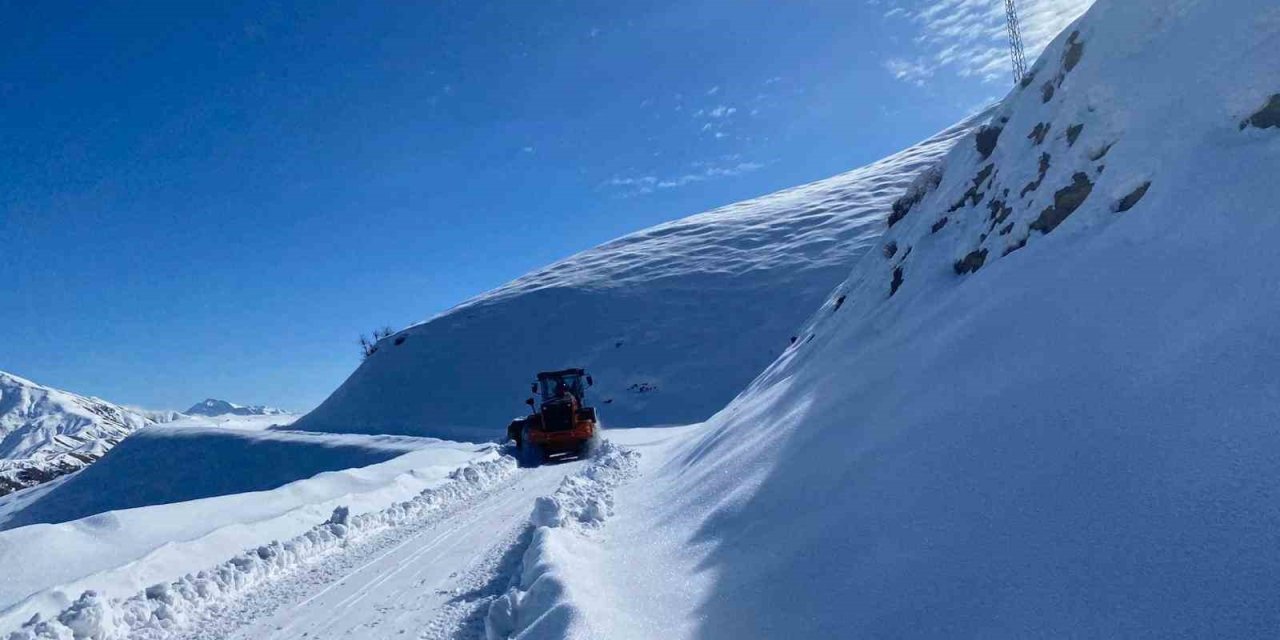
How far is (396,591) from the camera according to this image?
20.9 ft

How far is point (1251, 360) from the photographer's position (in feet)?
10.5

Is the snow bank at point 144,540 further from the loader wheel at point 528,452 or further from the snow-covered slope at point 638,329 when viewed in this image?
the snow-covered slope at point 638,329

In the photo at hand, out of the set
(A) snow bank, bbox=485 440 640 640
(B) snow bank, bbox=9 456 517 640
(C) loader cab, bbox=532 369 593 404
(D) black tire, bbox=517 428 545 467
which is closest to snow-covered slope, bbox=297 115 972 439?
(C) loader cab, bbox=532 369 593 404

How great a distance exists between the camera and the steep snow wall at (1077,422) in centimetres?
276

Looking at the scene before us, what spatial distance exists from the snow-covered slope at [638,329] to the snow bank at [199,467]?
5.45m

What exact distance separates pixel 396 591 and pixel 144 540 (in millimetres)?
3960

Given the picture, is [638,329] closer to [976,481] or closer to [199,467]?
[199,467]

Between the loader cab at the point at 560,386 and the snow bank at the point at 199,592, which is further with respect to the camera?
the loader cab at the point at 560,386

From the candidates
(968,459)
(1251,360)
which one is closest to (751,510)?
(968,459)

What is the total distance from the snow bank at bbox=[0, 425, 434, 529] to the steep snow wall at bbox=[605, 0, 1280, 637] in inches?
1019

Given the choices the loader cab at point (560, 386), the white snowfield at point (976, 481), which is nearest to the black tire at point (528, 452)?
the loader cab at point (560, 386)

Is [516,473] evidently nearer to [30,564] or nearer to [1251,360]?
[30,564]

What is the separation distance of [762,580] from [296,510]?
7755mm

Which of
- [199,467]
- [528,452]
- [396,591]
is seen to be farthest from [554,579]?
[199,467]
